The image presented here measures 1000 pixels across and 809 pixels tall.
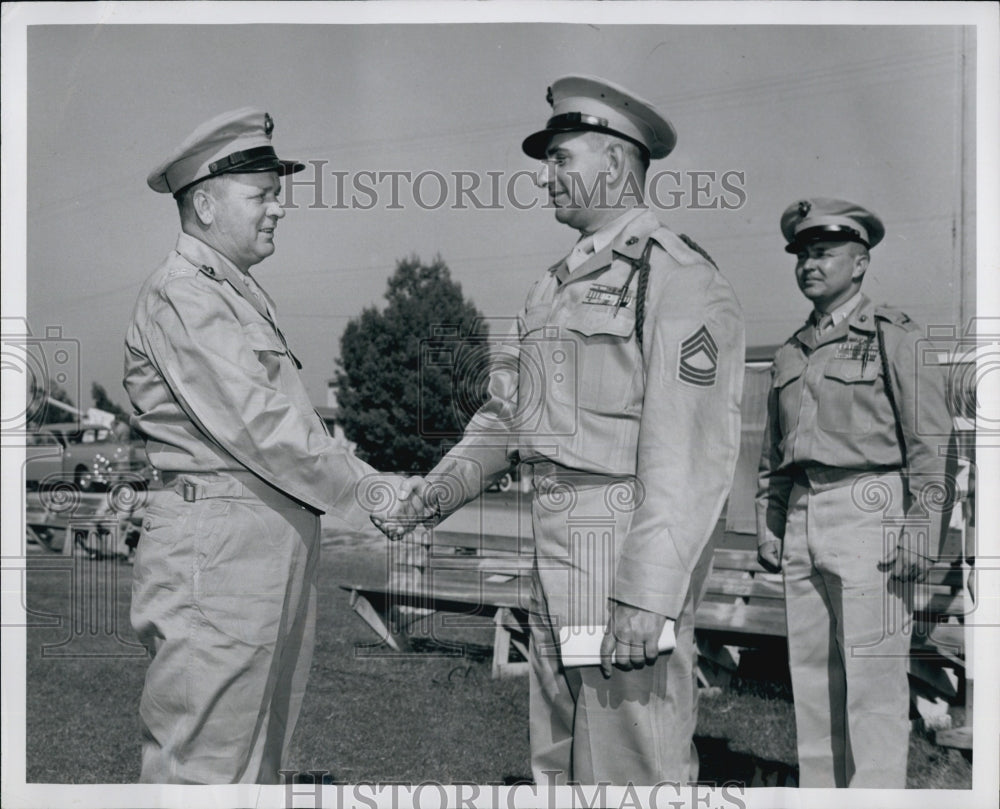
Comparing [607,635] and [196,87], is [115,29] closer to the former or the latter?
[196,87]

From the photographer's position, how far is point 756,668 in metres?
3.71

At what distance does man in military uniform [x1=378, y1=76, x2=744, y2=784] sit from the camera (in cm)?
304

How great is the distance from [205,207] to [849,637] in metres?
2.42

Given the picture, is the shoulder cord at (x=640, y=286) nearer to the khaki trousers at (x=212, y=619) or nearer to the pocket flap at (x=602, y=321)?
the pocket flap at (x=602, y=321)

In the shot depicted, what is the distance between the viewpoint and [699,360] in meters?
3.12

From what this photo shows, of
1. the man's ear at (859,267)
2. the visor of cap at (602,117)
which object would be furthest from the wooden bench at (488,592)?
the visor of cap at (602,117)

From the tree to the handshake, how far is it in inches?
2.2

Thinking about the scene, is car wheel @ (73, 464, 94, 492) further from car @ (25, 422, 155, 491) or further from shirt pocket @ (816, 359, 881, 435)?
shirt pocket @ (816, 359, 881, 435)

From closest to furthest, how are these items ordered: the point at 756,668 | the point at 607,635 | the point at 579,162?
the point at 607,635 → the point at 579,162 → the point at 756,668

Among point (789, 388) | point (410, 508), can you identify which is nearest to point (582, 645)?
point (410, 508)

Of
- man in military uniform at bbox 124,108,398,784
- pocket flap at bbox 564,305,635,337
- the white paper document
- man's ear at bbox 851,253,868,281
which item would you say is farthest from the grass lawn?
man's ear at bbox 851,253,868,281

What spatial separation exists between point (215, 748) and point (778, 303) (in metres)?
2.19

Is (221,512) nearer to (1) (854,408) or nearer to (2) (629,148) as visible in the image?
(2) (629,148)

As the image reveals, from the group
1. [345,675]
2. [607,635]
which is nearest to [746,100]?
[607,635]
